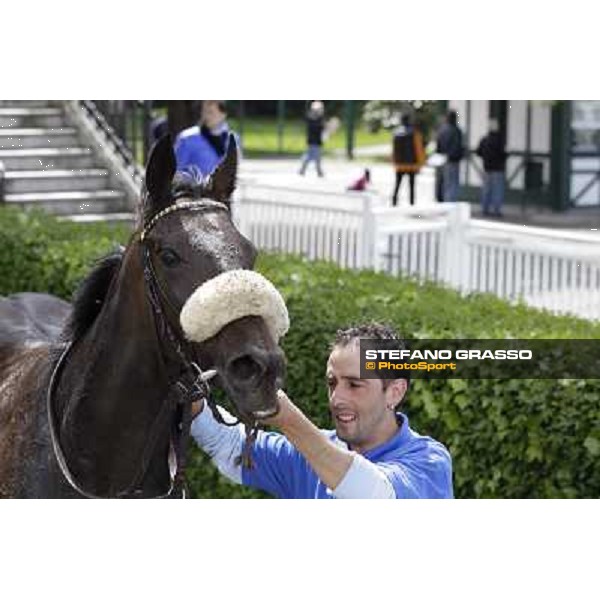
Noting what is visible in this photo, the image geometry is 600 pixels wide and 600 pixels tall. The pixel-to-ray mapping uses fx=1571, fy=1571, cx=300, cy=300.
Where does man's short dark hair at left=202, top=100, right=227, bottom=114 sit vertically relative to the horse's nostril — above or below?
above

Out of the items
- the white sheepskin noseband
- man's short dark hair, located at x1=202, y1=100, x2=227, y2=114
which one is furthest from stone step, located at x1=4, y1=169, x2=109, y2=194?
the white sheepskin noseband

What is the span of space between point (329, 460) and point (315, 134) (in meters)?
4.34

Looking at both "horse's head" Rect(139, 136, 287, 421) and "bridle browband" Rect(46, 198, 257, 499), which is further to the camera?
"bridle browband" Rect(46, 198, 257, 499)

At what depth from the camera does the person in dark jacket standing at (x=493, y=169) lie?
10.8 m

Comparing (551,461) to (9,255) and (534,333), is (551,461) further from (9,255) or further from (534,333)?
(9,255)

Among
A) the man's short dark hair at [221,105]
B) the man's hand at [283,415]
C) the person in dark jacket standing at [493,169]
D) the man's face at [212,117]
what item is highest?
the man's short dark hair at [221,105]

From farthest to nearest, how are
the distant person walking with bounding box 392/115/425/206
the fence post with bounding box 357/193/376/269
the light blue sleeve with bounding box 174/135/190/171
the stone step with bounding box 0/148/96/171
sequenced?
the distant person walking with bounding box 392/115/425/206 < the fence post with bounding box 357/193/376/269 < the light blue sleeve with bounding box 174/135/190/171 < the stone step with bounding box 0/148/96/171

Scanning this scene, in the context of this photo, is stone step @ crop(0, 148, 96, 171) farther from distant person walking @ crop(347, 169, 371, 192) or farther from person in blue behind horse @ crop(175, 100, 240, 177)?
distant person walking @ crop(347, 169, 371, 192)

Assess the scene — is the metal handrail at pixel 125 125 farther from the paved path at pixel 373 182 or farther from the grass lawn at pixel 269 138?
the paved path at pixel 373 182

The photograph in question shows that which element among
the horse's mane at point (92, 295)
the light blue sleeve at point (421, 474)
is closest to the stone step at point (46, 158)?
the horse's mane at point (92, 295)

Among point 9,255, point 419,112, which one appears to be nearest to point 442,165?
point 419,112

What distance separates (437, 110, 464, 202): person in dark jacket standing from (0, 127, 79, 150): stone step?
482 cm

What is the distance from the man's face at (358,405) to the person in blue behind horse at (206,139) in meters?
1.75

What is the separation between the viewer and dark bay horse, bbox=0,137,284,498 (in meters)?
3.40
